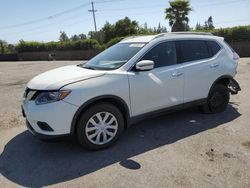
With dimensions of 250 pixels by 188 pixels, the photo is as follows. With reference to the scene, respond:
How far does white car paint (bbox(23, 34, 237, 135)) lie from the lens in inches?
150

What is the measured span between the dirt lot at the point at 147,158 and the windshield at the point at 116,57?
1.29m

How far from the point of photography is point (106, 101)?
419cm

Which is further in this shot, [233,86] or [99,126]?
[233,86]

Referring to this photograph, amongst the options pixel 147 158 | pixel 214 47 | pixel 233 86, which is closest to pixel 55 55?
pixel 233 86

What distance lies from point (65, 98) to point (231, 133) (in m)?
2.94

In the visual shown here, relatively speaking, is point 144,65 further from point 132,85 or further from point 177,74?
point 177,74

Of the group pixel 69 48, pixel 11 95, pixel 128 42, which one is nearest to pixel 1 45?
pixel 69 48

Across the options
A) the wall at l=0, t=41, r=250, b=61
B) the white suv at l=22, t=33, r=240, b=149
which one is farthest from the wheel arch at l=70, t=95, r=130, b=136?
the wall at l=0, t=41, r=250, b=61

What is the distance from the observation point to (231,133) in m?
4.73

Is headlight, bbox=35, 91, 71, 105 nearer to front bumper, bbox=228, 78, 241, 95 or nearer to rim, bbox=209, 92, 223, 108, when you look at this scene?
rim, bbox=209, 92, 223, 108

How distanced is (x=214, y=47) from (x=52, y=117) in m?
3.64

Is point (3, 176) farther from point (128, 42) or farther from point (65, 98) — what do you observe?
point (128, 42)

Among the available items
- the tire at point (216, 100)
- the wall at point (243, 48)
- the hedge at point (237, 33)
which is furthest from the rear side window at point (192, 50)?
the hedge at point (237, 33)

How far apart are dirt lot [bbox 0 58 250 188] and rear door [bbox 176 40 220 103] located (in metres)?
0.62
